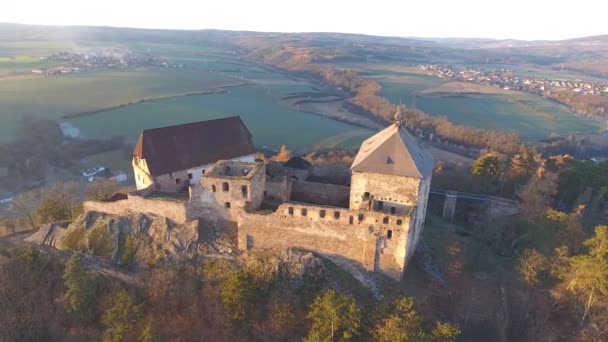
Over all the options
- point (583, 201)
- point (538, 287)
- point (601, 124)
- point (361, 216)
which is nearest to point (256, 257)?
point (361, 216)

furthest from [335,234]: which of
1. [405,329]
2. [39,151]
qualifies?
[39,151]

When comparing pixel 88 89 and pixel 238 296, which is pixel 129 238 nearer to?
pixel 238 296

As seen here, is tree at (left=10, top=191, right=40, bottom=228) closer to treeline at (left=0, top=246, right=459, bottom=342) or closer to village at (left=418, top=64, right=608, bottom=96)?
treeline at (left=0, top=246, right=459, bottom=342)

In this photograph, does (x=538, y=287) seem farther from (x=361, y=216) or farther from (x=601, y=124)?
(x=601, y=124)

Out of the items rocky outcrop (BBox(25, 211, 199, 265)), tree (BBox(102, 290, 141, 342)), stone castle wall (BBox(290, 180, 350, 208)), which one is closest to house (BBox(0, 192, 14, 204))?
rocky outcrop (BBox(25, 211, 199, 265))

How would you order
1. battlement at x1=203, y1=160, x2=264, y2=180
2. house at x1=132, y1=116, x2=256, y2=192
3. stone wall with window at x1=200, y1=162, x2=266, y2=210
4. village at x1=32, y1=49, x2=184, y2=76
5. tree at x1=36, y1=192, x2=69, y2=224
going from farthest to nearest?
village at x1=32, y1=49, x2=184, y2=76, tree at x1=36, y1=192, x2=69, y2=224, house at x1=132, y1=116, x2=256, y2=192, battlement at x1=203, y1=160, x2=264, y2=180, stone wall with window at x1=200, y1=162, x2=266, y2=210

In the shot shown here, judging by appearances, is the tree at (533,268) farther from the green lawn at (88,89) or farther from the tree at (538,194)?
the green lawn at (88,89)
